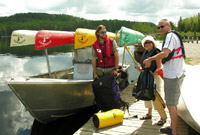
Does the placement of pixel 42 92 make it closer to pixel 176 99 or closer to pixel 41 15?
pixel 176 99

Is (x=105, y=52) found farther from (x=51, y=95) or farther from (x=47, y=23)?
(x=47, y=23)

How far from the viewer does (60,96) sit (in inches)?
218

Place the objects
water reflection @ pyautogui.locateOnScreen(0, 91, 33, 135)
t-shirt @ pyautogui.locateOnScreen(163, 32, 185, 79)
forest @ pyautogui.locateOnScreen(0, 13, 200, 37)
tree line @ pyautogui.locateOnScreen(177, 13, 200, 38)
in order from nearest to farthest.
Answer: t-shirt @ pyautogui.locateOnScreen(163, 32, 185, 79) < water reflection @ pyautogui.locateOnScreen(0, 91, 33, 135) < tree line @ pyautogui.locateOnScreen(177, 13, 200, 38) < forest @ pyautogui.locateOnScreen(0, 13, 200, 37)

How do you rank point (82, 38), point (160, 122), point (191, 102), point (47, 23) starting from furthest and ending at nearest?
point (47, 23) < point (82, 38) < point (160, 122) < point (191, 102)

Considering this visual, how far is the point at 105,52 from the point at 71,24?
448 ft

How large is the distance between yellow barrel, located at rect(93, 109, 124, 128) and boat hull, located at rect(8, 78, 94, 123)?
1.53m

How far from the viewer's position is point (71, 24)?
137 metres

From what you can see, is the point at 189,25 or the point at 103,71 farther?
the point at 189,25

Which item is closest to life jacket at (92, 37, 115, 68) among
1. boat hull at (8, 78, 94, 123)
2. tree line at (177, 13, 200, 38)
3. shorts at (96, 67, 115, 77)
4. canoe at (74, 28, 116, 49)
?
shorts at (96, 67, 115, 77)

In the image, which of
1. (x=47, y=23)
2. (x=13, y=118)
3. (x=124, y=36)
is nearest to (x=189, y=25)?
(x=124, y=36)

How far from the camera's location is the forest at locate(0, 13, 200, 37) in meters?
62.0

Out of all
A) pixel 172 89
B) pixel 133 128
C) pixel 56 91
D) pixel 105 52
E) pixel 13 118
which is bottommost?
pixel 13 118

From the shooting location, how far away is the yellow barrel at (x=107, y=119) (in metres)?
4.20

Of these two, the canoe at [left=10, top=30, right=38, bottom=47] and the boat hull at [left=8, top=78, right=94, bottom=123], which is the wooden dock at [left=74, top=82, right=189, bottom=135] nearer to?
the boat hull at [left=8, top=78, right=94, bottom=123]
